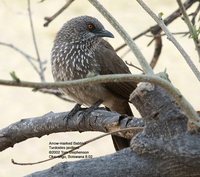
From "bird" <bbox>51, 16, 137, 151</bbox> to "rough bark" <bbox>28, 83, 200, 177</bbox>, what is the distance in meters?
2.23

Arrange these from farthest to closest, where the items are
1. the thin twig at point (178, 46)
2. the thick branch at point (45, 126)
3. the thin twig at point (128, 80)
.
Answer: the thick branch at point (45, 126) < the thin twig at point (178, 46) < the thin twig at point (128, 80)

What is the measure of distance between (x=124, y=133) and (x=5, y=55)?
819 cm

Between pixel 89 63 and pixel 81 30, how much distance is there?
15.9 inches

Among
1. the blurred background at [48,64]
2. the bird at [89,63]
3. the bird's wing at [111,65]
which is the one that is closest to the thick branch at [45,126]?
the bird at [89,63]

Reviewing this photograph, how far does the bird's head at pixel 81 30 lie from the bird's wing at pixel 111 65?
0.29 feet

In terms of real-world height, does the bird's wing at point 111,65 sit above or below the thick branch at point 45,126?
above

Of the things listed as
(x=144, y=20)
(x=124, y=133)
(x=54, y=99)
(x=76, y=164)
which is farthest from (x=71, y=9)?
(x=76, y=164)

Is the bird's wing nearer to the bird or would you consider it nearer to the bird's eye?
the bird

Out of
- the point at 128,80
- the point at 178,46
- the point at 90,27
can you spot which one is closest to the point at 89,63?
the point at 90,27

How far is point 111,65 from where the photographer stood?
184 inches

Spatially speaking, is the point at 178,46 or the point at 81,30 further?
the point at 81,30

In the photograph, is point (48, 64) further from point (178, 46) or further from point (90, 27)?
point (178, 46)

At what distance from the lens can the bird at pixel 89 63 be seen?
4.43m

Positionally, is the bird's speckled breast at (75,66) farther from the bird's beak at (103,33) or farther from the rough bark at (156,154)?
the rough bark at (156,154)
